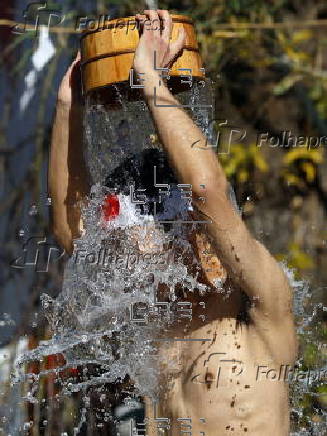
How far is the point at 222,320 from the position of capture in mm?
1648

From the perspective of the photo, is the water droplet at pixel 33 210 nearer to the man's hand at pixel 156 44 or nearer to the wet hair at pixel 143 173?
the wet hair at pixel 143 173

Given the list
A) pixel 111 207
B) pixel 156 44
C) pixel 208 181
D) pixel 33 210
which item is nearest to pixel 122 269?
pixel 111 207

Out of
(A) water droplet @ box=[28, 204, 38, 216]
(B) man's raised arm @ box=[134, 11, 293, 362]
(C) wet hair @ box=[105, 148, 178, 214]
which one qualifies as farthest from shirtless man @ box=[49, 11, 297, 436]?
(A) water droplet @ box=[28, 204, 38, 216]

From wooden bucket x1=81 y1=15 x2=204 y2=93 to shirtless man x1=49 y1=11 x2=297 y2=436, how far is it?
→ 0.09 feet

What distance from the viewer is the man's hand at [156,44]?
1508 mm

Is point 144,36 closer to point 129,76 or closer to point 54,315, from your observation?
point 129,76

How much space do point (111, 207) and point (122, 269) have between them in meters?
0.12

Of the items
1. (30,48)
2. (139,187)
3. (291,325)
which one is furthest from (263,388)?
(30,48)

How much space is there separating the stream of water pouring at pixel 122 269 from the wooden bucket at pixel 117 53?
58 millimetres

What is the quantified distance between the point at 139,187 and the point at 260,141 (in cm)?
147

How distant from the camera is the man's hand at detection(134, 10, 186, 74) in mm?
1508

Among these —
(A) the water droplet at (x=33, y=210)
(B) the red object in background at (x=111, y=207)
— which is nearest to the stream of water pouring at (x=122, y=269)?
(B) the red object in background at (x=111, y=207)

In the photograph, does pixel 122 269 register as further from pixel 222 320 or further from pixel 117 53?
pixel 117 53

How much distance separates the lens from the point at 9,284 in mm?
3117
